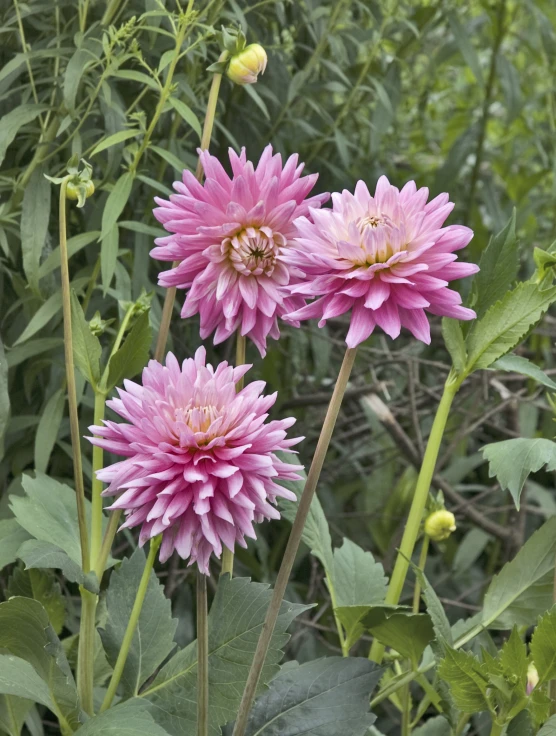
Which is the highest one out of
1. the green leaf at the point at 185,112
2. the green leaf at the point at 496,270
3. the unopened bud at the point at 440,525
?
the green leaf at the point at 185,112

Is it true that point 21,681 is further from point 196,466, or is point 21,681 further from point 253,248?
point 253,248

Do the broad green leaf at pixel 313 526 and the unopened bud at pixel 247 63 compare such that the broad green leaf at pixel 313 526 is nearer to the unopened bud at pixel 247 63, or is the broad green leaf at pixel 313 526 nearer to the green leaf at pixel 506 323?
the green leaf at pixel 506 323

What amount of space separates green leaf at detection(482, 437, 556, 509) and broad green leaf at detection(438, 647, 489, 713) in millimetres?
105

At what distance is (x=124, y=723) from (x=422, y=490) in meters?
0.26

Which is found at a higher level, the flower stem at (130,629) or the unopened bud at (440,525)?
the unopened bud at (440,525)

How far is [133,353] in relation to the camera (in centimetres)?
62

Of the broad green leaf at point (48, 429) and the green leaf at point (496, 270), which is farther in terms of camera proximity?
the broad green leaf at point (48, 429)

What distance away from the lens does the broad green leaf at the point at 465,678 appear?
0.56 meters

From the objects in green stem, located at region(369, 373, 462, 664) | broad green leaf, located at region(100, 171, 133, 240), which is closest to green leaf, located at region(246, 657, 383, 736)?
green stem, located at region(369, 373, 462, 664)

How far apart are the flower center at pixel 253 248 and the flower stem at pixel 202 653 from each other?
19 cm

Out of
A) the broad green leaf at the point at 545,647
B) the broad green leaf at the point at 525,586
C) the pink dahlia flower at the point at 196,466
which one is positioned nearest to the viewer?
the pink dahlia flower at the point at 196,466

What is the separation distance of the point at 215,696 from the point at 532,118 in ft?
4.02

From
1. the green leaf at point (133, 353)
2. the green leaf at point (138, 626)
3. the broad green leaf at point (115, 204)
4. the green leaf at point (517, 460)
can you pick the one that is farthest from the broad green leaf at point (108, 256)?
the green leaf at point (517, 460)

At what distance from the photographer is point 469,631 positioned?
68 centimetres
